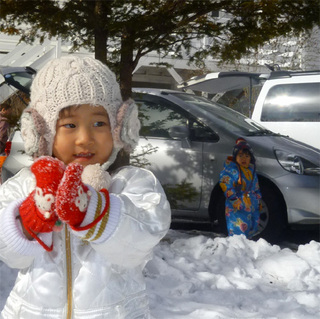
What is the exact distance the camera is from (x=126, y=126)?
83.0 inches

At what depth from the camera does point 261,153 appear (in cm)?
680

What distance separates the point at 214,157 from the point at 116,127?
4.77 metres

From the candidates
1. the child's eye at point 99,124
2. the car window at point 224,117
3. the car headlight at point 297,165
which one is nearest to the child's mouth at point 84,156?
the child's eye at point 99,124

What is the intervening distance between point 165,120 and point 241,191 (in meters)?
1.48

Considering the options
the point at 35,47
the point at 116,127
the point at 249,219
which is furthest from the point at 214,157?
the point at 35,47

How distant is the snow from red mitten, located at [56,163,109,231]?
232 centimetres

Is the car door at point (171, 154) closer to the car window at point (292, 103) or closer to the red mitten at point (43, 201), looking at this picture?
the car window at point (292, 103)

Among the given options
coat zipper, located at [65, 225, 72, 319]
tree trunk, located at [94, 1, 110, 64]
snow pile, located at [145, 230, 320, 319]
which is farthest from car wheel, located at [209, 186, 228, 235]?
coat zipper, located at [65, 225, 72, 319]

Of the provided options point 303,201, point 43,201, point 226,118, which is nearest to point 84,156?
point 43,201

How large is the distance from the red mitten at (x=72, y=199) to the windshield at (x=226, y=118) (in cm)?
543

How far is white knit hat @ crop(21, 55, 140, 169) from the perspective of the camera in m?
2.01

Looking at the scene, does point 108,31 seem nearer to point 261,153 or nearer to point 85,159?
point 261,153

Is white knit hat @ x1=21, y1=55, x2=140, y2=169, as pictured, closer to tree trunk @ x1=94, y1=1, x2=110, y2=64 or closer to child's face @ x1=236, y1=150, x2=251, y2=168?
tree trunk @ x1=94, y1=1, x2=110, y2=64

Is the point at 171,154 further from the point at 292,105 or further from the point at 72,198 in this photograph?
the point at 72,198
